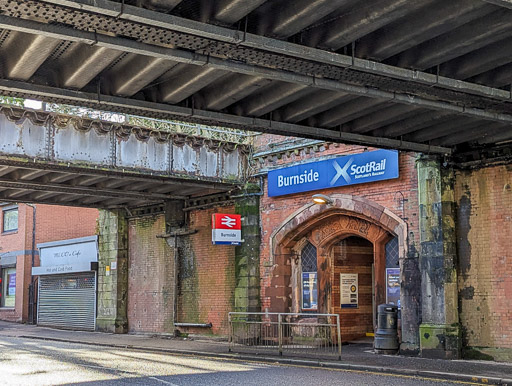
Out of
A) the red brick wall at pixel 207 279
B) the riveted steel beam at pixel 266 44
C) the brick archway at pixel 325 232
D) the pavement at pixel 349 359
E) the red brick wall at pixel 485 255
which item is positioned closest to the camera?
the riveted steel beam at pixel 266 44

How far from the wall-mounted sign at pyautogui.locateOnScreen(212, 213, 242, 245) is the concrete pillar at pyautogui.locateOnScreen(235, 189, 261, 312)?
267mm

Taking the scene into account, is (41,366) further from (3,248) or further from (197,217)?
(3,248)

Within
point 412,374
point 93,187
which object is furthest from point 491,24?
point 93,187

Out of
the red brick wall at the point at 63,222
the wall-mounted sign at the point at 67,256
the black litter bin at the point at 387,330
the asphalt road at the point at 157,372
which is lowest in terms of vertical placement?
the asphalt road at the point at 157,372

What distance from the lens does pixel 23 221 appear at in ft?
119

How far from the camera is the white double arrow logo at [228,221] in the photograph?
69.5 feet

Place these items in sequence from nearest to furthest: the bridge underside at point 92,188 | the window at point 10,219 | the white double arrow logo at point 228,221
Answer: the bridge underside at point 92,188 < the white double arrow logo at point 228,221 < the window at point 10,219

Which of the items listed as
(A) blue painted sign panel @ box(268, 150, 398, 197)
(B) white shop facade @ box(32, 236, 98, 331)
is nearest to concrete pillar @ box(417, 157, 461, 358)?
(A) blue painted sign panel @ box(268, 150, 398, 197)

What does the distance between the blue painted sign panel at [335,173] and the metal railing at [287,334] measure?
3.60m

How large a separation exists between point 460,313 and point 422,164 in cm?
356

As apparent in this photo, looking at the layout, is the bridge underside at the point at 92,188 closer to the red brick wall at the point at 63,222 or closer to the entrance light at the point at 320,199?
the entrance light at the point at 320,199

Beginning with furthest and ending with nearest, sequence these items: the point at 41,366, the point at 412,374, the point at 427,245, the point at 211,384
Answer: the point at 427,245, the point at 41,366, the point at 412,374, the point at 211,384

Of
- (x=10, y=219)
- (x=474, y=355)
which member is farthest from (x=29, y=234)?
(x=474, y=355)

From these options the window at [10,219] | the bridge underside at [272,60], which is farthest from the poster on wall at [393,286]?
the window at [10,219]
